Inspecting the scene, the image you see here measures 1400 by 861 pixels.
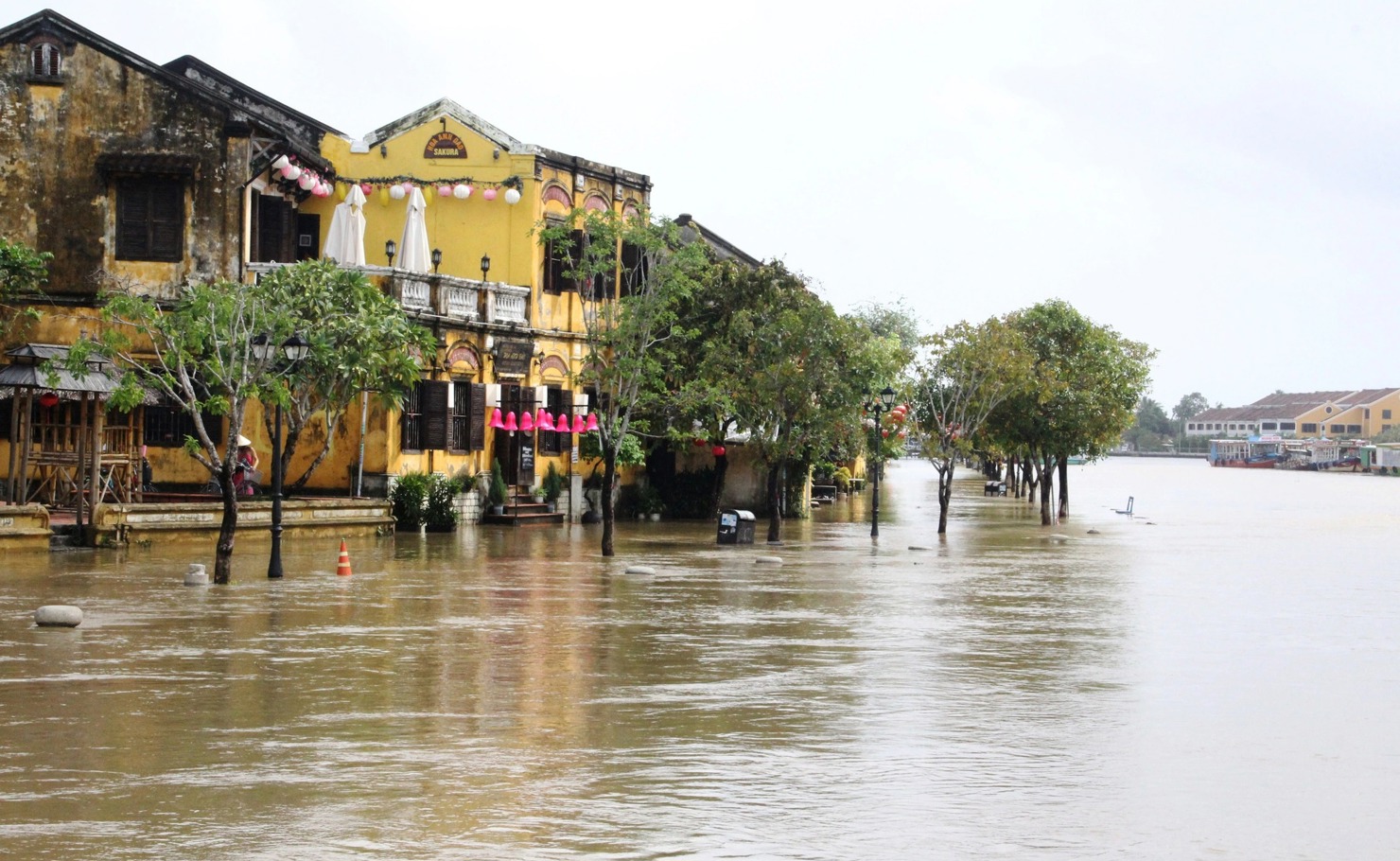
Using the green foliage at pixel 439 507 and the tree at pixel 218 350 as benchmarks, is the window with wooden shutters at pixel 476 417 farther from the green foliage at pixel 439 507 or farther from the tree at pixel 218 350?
the tree at pixel 218 350

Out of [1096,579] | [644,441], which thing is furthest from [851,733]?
[644,441]

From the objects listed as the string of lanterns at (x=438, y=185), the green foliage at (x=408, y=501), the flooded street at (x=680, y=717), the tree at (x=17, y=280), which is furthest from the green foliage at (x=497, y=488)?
the flooded street at (x=680, y=717)

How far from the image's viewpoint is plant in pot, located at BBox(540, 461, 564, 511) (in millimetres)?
44875

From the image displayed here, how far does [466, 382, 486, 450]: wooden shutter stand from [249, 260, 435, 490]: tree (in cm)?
389

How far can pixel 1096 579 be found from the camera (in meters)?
30.9

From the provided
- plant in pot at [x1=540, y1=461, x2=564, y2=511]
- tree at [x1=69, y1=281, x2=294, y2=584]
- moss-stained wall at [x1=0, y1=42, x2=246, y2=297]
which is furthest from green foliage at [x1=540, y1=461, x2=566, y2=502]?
tree at [x1=69, y1=281, x2=294, y2=584]

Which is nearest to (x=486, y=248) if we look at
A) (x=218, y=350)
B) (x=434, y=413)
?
(x=434, y=413)

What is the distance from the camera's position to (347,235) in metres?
41.3

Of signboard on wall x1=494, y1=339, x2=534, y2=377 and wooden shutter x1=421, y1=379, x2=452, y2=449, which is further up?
signboard on wall x1=494, y1=339, x2=534, y2=377

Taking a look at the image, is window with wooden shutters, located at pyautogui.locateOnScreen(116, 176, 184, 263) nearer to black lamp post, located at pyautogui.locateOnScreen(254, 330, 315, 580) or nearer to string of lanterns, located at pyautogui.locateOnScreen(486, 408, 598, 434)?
string of lanterns, located at pyautogui.locateOnScreen(486, 408, 598, 434)

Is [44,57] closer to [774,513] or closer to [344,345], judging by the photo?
[344,345]

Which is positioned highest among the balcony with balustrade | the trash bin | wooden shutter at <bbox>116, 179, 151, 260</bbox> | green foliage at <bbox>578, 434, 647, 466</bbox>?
wooden shutter at <bbox>116, 179, 151, 260</bbox>

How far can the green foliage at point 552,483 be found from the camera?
44.9 m

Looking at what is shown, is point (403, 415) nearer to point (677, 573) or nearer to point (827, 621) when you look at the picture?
point (677, 573)
